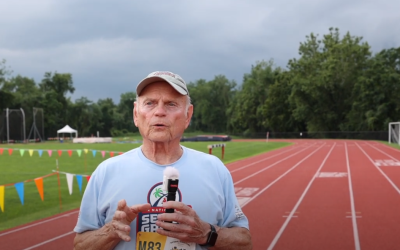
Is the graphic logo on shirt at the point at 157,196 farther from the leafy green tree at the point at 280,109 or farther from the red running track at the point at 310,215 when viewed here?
the leafy green tree at the point at 280,109

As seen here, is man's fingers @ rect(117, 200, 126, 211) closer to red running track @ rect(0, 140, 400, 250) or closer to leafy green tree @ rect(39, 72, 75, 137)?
red running track @ rect(0, 140, 400, 250)

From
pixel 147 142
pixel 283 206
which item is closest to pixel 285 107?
pixel 283 206

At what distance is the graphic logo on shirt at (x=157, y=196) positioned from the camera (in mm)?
1996

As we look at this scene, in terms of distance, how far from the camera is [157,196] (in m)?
2.00

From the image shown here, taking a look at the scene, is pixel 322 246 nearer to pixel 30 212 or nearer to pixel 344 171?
pixel 30 212

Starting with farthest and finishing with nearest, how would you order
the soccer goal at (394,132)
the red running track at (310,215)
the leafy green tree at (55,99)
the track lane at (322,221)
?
1. the leafy green tree at (55,99)
2. the soccer goal at (394,132)
3. the red running track at (310,215)
4. the track lane at (322,221)

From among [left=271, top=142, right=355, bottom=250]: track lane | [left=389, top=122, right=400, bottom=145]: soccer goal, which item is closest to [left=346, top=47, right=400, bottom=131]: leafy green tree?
[left=389, top=122, right=400, bottom=145]: soccer goal

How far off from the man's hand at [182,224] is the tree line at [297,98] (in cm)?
5474

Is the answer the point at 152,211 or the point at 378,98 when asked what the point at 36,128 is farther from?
the point at 152,211

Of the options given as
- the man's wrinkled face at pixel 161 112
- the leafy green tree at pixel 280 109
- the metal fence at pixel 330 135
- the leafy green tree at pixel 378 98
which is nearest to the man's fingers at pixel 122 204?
the man's wrinkled face at pixel 161 112

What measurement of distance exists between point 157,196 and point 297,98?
6351 cm

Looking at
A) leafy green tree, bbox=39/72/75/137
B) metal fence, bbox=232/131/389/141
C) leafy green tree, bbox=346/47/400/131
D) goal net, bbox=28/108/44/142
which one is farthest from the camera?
leafy green tree, bbox=39/72/75/137

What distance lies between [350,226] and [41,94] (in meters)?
71.9

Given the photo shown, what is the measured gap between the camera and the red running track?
795 centimetres
